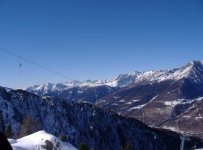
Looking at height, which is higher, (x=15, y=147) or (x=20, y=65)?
(x=20, y=65)

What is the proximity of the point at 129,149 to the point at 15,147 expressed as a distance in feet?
314

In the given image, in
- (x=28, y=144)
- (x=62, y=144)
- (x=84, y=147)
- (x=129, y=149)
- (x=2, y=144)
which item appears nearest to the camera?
(x=2, y=144)

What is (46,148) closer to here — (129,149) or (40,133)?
(40,133)

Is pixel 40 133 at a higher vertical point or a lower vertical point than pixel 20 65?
lower

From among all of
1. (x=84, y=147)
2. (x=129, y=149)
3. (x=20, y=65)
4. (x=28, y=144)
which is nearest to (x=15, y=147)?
(x=28, y=144)

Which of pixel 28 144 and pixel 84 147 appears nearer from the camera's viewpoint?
pixel 28 144

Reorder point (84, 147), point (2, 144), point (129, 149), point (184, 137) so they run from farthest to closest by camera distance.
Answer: point (129, 149) → point (84, 147) → point (184, 137) → point (2, 144)

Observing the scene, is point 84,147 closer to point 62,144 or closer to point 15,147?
point 62,144

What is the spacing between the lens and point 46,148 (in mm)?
51594

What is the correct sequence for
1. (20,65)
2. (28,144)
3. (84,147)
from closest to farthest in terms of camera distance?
(20,65) < (28,144) < (84,147)

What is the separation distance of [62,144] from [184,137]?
2665cm

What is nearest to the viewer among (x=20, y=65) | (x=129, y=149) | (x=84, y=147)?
(x=20, y=65)

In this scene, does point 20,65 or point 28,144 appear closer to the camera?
point 20,65

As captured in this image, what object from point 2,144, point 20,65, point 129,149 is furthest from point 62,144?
point 129,149
